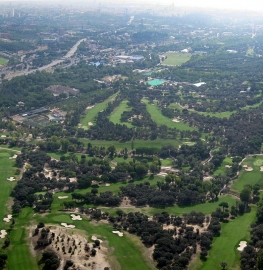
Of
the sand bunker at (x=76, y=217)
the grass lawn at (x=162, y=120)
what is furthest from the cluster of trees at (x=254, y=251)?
the grass lawn at (x=162, y=120)

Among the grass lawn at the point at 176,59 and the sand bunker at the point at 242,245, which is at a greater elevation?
the grass lawn at the point at 176,59

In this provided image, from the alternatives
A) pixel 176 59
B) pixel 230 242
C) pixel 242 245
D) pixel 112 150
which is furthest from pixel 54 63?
pixel 242 245

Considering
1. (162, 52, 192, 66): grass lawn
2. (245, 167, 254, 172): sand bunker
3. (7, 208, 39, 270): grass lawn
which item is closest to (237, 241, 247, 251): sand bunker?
(7, 208, 39, 270): grass lawn

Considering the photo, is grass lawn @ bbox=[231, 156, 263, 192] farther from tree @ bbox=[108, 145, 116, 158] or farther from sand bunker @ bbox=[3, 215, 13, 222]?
sand bunker @ bbox=[3, 215, 13, 222]

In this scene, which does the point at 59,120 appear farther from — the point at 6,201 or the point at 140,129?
the point at 6,201

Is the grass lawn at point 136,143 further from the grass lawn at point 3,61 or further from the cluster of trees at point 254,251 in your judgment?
the grass lawn at point 3,61
